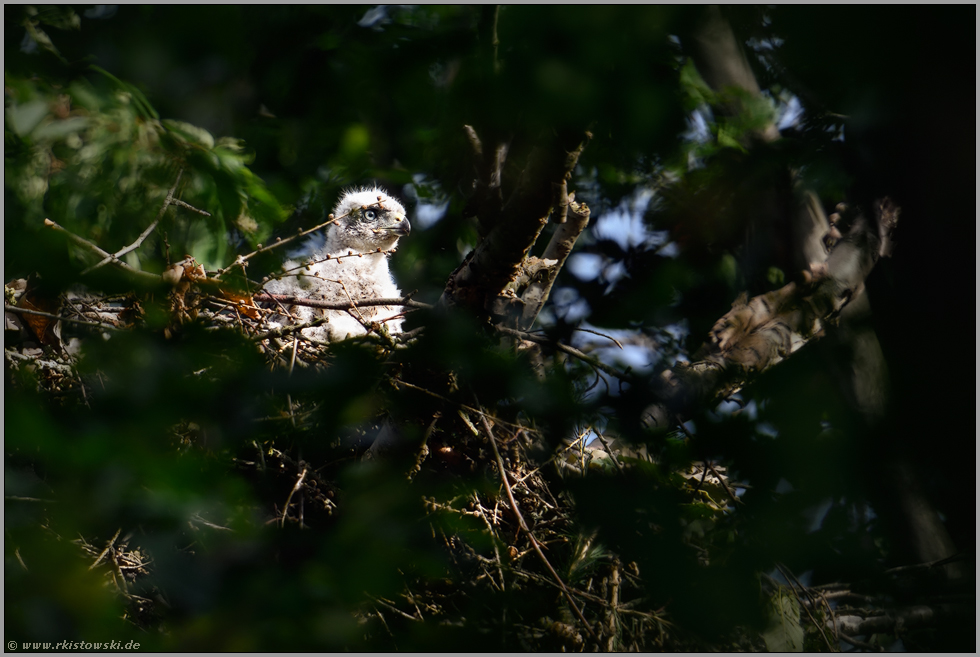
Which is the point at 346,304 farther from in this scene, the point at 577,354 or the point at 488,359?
the point at 488,359

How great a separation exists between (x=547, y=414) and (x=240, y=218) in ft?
5.36

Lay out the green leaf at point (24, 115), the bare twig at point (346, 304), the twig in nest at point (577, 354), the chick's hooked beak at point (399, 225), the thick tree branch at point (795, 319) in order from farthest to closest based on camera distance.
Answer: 1. the chick's hooked beak at point (399, 225)
2. the bare twig at point (346, 304)
3. the green leaf at point (24, 115)
4. the twig in nest at point (577, 354)
5. the thick tree branch at point (795, 319)

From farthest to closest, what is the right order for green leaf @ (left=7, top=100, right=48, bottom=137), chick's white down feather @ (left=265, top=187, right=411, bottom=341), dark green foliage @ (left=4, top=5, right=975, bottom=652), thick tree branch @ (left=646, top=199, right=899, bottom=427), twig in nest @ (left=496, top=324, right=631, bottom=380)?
chick's white down feather @ (left=265, top=187, right=411, bottom=341)
green leaf @ (left=7, top=100, right=48, bottom=137)
twig in nest @ (left=496, top=324, right=631, bottom=380)
thick tree branch @ (left=646, top=199, right=899, bottom=427)
dark green foliage @ (left=4, top=5, right=975, bottom=652)

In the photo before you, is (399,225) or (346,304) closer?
(346,304)

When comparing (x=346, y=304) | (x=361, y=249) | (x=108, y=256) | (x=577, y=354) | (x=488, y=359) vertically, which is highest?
(x=361, y=249)

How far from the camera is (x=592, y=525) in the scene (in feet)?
3.26

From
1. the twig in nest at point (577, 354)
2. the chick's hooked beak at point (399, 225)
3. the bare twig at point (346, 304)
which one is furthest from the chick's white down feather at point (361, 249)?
the twig in nest at point (577, 354)

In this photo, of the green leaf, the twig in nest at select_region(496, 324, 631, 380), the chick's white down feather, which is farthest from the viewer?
the chick's white down feather

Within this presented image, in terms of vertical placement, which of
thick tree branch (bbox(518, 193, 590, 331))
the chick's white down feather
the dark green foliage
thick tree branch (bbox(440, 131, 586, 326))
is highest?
the chick's white down feather

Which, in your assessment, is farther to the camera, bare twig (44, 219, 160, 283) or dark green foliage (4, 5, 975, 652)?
bare twig (44, 219, 160, 283)

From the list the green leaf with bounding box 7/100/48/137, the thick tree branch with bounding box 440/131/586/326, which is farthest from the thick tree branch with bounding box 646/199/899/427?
the green leaf with bounding box 7/100/48/137

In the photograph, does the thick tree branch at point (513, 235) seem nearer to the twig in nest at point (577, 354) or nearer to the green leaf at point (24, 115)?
the twig in nest at point (577, 354)

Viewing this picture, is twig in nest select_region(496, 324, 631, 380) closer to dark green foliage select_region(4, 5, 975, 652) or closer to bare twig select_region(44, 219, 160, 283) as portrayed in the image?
dark green foliage select_region(4, 5, 975, 652)

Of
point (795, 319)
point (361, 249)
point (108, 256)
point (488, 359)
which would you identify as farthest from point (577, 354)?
point (361, 249)
